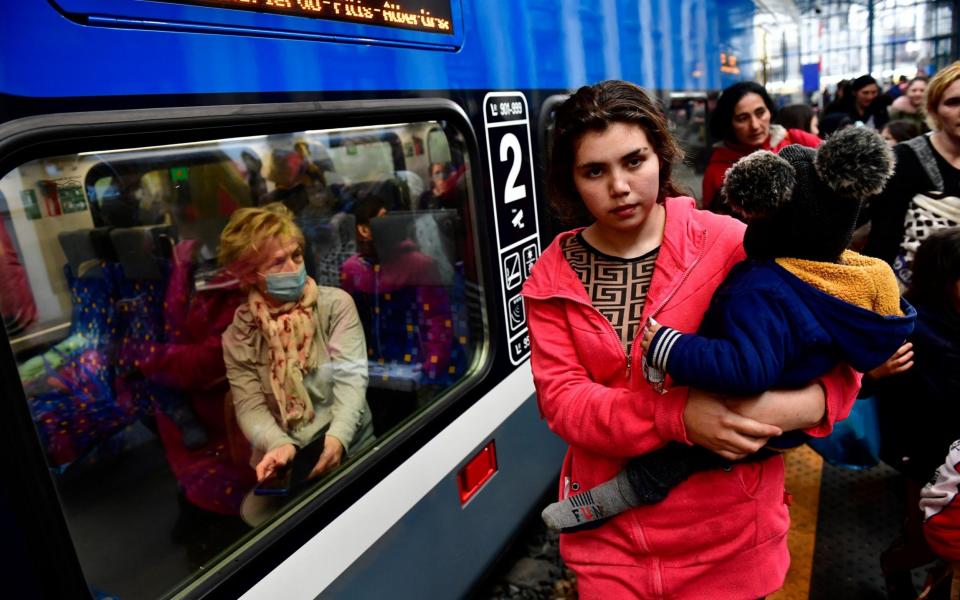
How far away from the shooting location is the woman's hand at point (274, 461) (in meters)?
1.78

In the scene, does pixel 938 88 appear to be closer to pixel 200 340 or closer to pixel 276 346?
pixel 276 346

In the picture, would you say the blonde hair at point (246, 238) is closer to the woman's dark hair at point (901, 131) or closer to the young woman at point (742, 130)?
the young woman at point (742, 130)

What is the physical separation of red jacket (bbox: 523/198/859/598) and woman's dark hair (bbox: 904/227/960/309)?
0.99m

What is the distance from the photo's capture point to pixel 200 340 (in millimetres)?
1779

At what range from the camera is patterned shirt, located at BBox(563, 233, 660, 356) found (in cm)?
133

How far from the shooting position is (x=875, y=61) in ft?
91.9

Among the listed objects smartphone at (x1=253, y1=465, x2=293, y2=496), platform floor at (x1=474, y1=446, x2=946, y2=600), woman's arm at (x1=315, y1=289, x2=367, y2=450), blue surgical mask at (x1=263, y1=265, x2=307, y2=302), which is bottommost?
platform floor at (x1=474, y1=446, x2=946, y2=600)

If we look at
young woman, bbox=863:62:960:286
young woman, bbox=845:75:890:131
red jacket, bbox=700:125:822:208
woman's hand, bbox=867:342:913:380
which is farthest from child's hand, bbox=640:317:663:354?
young woman, bbox=845:75:890:131

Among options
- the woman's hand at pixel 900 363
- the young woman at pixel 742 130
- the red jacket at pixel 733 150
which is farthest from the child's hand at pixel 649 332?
the red jacket at pixel 733 150

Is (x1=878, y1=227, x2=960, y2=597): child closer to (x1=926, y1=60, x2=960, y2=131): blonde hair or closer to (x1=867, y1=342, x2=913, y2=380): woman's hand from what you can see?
(x1=867, y1=342, x2=913, y2=380): woman's hand

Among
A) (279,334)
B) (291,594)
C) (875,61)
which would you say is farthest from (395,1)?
(875,61)

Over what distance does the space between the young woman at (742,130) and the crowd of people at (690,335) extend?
223cm

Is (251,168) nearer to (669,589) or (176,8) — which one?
(176,8)

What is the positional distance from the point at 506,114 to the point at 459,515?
1395 mm
